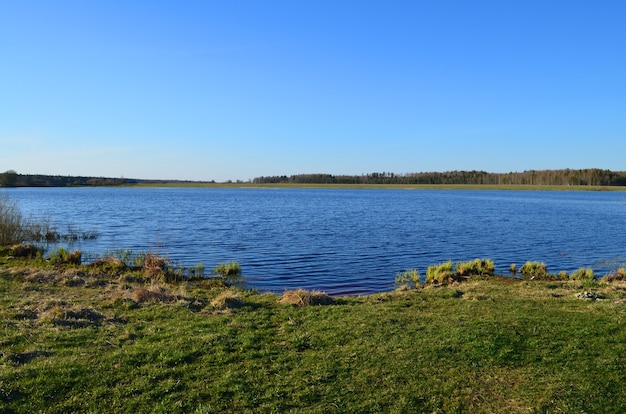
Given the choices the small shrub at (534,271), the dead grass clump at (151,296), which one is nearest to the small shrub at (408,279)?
the small shrub at (534,271)

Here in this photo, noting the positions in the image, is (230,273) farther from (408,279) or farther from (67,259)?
(408,279)

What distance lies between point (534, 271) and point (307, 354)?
16.4 metres

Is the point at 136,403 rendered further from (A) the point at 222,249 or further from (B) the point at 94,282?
(A) the point at 222,249

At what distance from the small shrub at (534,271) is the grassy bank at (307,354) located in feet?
21.1

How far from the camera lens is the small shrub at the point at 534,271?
66.4 ft

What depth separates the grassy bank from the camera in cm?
686

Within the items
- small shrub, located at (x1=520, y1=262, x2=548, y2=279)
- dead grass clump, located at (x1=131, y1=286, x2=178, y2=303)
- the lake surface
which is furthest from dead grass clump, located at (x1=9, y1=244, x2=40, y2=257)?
small shrub, located at (x1=520, y1=262, x2=548, y2=279)

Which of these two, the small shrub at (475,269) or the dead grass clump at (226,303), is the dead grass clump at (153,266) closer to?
the dead grass clump at (226,303)

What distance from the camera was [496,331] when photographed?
9914 millimetres

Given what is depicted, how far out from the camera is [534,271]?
69.5 ft

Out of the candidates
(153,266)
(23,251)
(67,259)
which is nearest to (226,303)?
(153,266)

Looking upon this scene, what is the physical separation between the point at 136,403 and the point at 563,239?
35939mm

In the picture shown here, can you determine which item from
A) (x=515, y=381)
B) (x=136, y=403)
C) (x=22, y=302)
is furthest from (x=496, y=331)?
(x=22, y=302)

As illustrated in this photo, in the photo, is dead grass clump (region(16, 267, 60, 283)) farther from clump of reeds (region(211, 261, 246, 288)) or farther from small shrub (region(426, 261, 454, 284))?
small shrub (region(426, 261, 454, 284))
